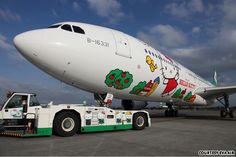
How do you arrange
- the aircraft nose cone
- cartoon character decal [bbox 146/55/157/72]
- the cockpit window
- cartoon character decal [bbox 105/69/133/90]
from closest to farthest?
the aircraft nose cone, the cockpit window, cartoon character decal [bbox 105/69/133/90], cartoon character decal [bbox 146/55/157/72]

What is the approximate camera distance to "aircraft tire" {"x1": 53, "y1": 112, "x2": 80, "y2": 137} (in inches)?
360

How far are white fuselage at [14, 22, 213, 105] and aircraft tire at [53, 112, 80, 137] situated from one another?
6.36 feet

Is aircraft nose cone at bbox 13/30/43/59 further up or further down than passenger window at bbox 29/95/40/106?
further up

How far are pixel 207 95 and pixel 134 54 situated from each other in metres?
12.2

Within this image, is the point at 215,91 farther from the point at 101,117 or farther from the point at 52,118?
the point at 52,118

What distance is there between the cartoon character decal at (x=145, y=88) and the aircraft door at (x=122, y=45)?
80.0 inches

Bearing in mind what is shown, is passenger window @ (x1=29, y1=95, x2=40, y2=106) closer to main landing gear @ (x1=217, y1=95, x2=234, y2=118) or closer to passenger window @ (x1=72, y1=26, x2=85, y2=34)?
passenger window @ (x1=72, y1=26, x2=85, y2=34)

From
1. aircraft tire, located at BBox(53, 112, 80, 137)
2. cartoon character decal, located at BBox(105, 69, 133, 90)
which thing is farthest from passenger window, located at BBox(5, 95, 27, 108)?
cartoon character decal, located at BBox(105, 69, 133, 90)

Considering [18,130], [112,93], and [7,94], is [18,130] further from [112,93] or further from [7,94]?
[112,93]

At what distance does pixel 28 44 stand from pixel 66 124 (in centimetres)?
373

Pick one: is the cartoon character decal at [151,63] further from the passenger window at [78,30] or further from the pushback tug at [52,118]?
the passenger window at [78,30]

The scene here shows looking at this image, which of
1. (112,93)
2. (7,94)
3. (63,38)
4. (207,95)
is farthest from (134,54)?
(207,95)

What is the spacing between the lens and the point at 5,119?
32.2 ft

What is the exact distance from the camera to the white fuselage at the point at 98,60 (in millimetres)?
9539
